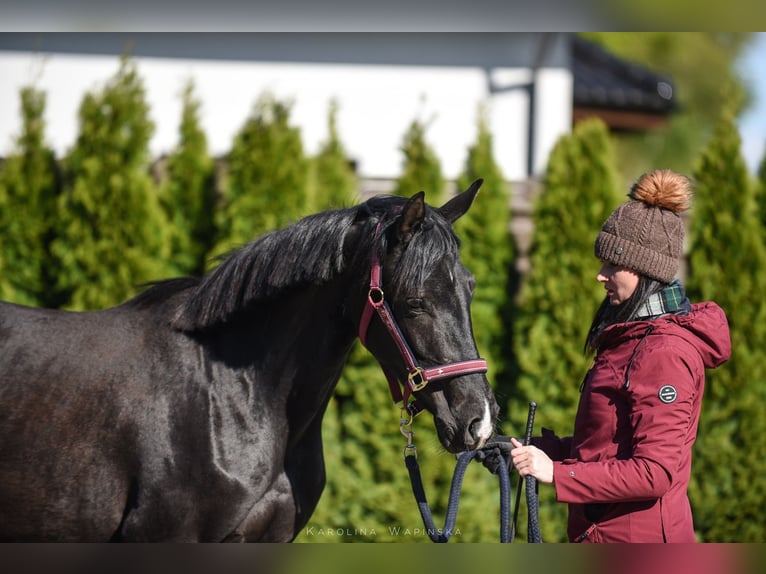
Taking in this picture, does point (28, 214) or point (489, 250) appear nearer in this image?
point (28, 214)

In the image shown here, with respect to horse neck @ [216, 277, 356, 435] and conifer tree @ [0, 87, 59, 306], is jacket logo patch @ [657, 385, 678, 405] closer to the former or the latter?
horse neck @ [216, 277, 356, 435]

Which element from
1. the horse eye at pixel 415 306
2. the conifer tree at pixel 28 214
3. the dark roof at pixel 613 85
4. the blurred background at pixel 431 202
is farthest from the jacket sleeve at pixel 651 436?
the dark roof at pixel 613 85

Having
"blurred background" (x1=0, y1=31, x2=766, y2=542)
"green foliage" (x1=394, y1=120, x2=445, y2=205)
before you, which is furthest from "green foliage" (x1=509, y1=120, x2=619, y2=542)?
"green foliage" (x1=394, y1=120, x2=445, y2=205)

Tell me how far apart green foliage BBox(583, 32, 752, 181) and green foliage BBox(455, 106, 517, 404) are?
622 inches

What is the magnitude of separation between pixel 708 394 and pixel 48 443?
5089 millimetres

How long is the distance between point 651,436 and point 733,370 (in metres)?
4.58

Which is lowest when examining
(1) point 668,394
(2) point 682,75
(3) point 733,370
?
(3) point 733,370

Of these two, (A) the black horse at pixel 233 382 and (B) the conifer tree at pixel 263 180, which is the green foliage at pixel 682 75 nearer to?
(B) the conifer tree at pixel 263 180

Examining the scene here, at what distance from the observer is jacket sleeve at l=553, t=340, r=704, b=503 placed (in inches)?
83.5

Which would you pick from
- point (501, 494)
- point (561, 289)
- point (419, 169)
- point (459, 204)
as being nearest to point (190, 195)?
point (419, 169)

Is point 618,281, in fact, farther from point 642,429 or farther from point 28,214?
point 28,214

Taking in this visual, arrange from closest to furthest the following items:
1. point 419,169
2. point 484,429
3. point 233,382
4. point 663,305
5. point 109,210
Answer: point 663,305
point 484,429
point 233,382
point 109,210
point 419,169

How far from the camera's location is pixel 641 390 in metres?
2.16

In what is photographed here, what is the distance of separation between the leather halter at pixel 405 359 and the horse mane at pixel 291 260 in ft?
0.38
